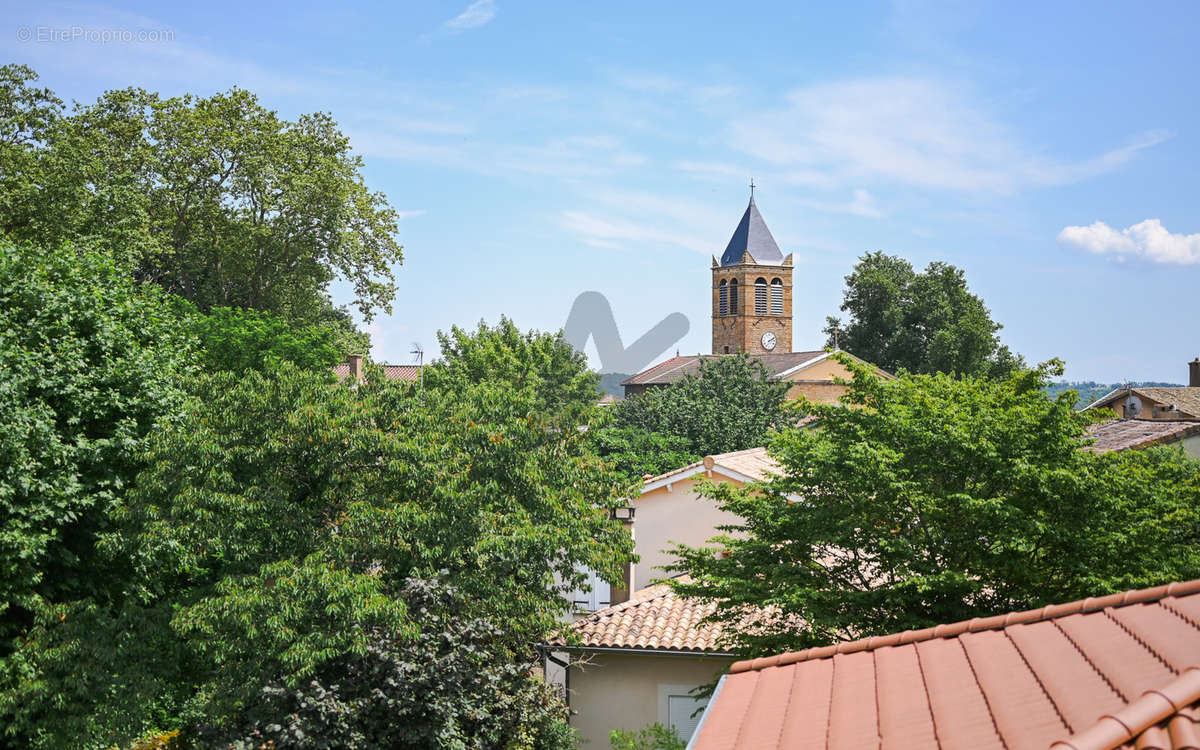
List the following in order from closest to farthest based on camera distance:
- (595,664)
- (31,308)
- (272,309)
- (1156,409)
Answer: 1. (31,308)
2. (595,664)
3. (272,309)
4. (1156,409)

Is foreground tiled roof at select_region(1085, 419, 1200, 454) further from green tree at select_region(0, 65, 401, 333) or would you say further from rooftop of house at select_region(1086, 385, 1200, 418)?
green tree at select_region(0, 65, 401, 333)

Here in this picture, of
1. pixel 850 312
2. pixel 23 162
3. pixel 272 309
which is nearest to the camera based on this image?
pixel 23 162

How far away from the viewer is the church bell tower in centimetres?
8906

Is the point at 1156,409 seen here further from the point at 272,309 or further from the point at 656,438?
the point at 272,309

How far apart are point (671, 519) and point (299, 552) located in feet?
36.9

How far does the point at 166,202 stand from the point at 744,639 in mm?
33618

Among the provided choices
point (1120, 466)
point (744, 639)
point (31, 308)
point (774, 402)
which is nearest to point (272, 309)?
point (774, 402)

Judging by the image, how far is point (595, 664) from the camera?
17469 mm

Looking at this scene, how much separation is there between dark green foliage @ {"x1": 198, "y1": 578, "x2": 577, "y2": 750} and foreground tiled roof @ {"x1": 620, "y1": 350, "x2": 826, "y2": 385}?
5155 cm

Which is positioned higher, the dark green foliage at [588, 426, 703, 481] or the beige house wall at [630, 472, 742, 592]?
the dark green foliage at [588, 426, 703, 481]

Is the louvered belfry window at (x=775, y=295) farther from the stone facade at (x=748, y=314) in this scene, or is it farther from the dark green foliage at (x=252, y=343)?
the dark green foliage at (x=252, y=343)

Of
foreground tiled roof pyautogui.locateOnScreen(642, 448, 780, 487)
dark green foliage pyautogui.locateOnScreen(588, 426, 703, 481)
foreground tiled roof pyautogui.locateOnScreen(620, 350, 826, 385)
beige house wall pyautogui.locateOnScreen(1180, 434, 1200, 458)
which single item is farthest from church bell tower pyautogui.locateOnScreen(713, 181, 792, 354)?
foreground tiled roof pyautogui.locateOnScreen(642, 448, 780, 487)

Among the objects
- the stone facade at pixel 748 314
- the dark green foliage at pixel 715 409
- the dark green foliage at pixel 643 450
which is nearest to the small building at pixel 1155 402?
the dark green foliage at pixel 715 409

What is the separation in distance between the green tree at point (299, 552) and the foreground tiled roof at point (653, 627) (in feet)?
5.20
